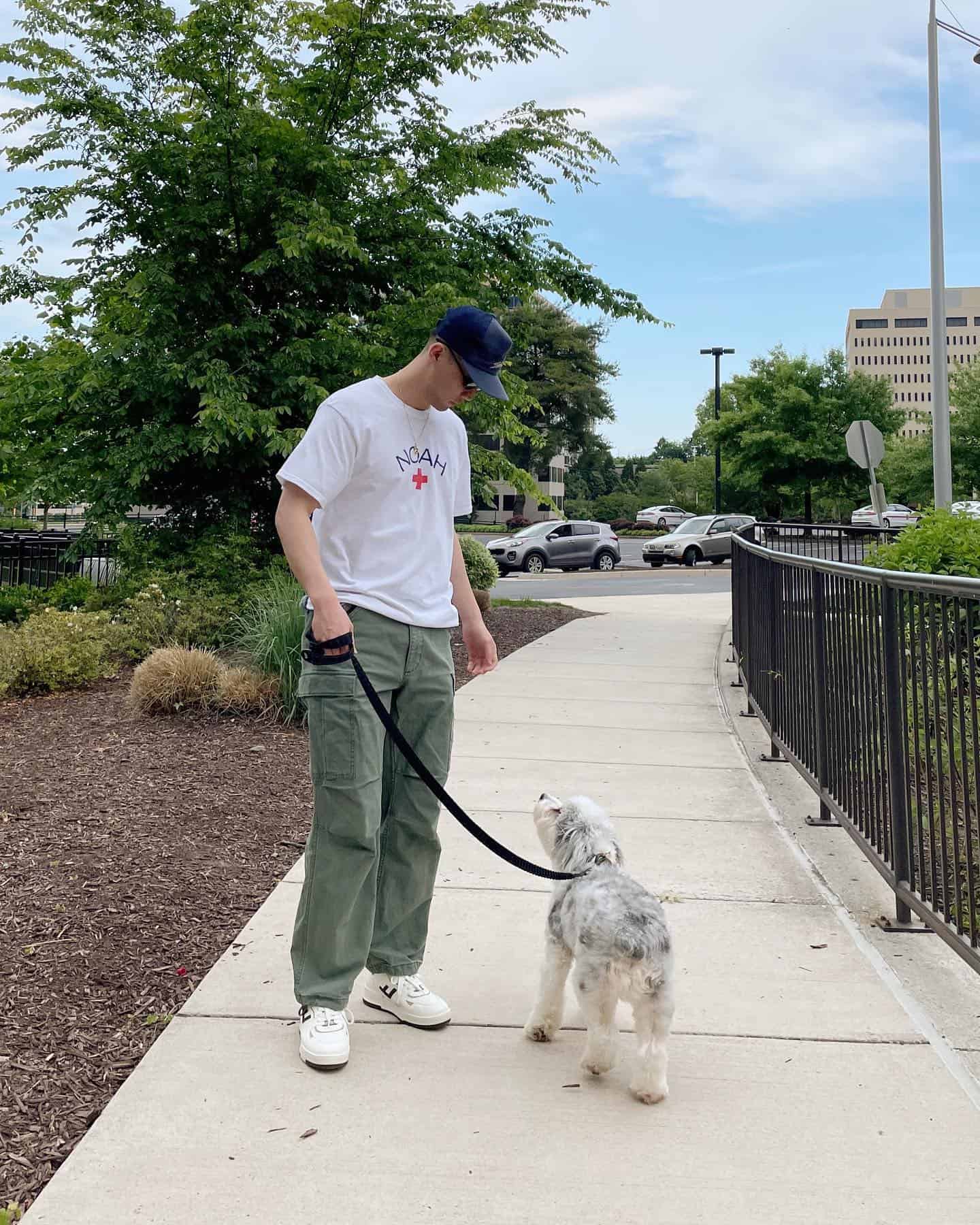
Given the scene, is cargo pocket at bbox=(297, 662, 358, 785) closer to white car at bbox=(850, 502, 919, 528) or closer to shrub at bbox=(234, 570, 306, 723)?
shrub at bbox=(234, 570, 306, 723)

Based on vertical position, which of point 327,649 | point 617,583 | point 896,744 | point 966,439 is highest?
point 966,439

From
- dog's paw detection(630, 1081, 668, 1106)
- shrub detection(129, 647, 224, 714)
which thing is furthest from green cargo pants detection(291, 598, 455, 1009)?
shrub detection(129, 647, 224, 714)

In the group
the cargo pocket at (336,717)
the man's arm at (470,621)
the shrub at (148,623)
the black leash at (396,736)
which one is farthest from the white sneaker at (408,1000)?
the shrub at (148,623)

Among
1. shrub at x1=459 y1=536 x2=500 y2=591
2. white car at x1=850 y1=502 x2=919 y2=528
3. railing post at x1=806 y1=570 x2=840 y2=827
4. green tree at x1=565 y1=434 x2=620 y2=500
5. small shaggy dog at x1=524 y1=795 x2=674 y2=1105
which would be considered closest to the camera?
small shaggy dog at x1=524 y1=795 x2=674 y2=1105

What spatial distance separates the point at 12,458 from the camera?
11.6 m

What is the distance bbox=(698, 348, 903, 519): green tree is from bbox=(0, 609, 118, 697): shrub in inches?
1388

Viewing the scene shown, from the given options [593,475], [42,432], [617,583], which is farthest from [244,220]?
[593,475]

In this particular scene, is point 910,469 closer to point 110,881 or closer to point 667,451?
point 110,881

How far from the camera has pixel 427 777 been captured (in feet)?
10.1

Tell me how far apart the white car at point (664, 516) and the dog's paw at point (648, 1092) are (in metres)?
59.9

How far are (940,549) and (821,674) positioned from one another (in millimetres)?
2787

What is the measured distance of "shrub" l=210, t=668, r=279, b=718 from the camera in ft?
25.1

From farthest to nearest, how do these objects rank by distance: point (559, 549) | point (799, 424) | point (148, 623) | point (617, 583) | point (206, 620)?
1. point (799, 424)
2. point (559, 549)
3. point (617, 583)
4. point (206, 620)
5. point (148, 623)

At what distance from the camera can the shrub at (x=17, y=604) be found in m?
12.1
